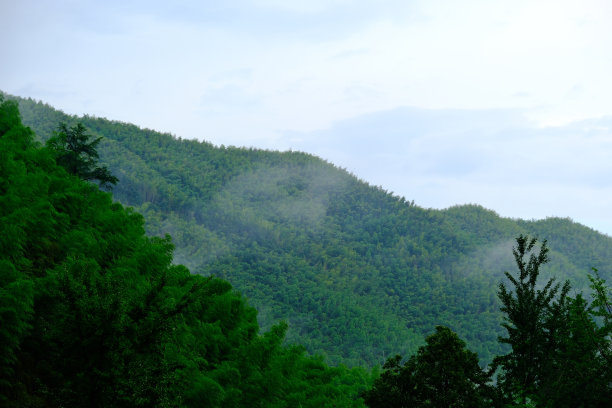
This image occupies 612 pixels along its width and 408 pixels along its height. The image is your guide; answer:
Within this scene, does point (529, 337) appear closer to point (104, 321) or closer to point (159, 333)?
point (159, 333)

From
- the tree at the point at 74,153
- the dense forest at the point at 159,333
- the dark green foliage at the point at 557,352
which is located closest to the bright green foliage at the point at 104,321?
the dense forest at the point at 159,333

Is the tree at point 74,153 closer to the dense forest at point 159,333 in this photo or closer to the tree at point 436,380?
the dense forest at point 159,333

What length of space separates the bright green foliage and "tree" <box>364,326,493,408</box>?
89.9 inches

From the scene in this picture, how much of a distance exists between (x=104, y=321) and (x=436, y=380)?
11637mm

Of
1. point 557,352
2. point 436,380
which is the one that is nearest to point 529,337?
point 557,352

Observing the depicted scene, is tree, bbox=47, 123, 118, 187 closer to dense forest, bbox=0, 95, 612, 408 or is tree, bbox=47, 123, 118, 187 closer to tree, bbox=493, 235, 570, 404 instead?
dense forest, bbox=0, 95, 612, 408

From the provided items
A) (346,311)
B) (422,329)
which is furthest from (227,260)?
(422,329)

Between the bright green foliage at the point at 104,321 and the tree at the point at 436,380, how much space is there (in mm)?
2283

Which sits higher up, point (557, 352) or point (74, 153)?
point (74, 153)

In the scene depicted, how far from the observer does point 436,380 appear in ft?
60.3

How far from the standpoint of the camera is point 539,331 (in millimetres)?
15977

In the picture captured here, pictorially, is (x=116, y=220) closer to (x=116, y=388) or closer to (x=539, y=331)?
(x=116, y=388)

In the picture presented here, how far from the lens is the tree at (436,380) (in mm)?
17719

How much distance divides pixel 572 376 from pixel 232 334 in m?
9.98
